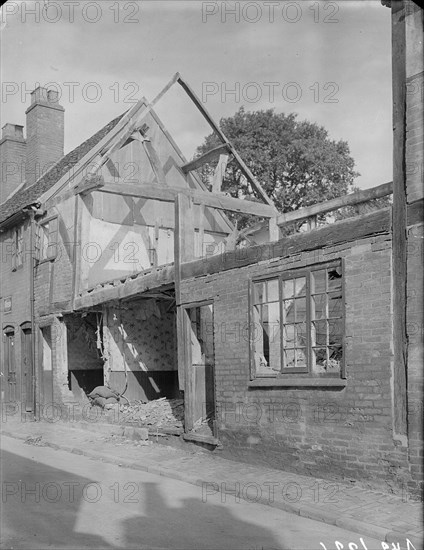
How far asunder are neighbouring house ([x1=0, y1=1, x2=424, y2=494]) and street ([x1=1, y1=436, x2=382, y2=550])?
1.52 meters

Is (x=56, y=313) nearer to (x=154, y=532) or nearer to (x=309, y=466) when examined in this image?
(x=309, y=466)

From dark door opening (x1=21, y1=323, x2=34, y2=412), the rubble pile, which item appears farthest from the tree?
the rubble pile

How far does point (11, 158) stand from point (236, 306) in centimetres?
1764

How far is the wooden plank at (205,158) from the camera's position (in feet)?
64.0

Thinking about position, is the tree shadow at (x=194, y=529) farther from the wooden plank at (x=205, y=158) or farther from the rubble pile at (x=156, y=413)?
the wooden plank at (x=205, y=158)

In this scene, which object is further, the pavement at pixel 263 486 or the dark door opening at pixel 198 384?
the dark door opening at pixel 198 384

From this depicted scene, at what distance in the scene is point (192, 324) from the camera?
40.9 ft

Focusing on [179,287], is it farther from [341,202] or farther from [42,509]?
[42,509]

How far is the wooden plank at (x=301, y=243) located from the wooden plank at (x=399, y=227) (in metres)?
0.24

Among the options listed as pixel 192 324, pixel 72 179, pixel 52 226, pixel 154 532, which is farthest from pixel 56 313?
pixel 154 532

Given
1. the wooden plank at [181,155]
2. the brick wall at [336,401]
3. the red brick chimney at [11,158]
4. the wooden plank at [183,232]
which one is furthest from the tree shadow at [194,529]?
the red brick chimney at [11,158]

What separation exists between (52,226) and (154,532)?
1378cm

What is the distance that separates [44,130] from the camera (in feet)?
77.1

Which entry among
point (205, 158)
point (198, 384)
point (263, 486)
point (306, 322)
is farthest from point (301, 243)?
point (205, 158)
